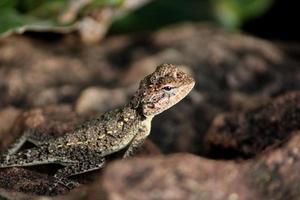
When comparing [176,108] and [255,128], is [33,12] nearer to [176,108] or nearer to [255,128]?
[176,108]

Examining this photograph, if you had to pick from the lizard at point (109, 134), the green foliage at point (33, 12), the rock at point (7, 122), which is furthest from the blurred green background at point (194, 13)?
the lizard at point (109, 134)

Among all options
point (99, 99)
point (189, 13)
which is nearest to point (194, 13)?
point (189, 13)

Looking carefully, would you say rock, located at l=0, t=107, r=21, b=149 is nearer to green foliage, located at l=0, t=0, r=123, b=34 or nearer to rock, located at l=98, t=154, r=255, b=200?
green foliage, located at l=0, t=0, r=123, b=34

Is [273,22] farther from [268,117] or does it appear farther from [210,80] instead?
[268,117]

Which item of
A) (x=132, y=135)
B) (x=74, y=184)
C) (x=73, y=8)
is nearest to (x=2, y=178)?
(x=74, y=184)

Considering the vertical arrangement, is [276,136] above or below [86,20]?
below

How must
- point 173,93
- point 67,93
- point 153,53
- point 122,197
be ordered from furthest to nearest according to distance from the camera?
point 153,53
point 67,93
point 173,93
point 122,197

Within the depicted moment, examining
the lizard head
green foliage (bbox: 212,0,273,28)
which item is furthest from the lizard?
green foliage (bbox: 212,0,273,28)
